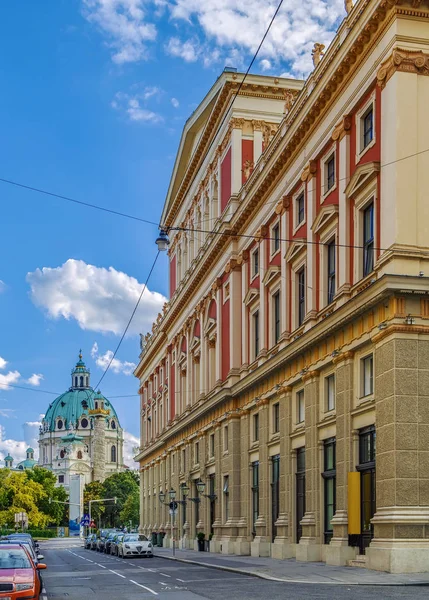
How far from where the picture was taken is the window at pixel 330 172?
3700cm

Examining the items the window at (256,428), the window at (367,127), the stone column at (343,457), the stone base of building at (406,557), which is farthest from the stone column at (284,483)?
the stone base of building at (406,557)

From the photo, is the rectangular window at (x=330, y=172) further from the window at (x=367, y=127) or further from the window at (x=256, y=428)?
the window at (x=256, y=428)

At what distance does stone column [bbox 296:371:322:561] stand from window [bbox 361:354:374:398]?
4637 mm

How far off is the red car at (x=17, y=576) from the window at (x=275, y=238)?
2525cm

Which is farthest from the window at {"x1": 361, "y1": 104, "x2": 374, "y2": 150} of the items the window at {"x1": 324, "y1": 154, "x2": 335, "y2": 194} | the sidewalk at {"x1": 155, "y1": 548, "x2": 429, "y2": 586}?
the sidewalk at {"x1": 155, "y1": 548, "x2": 429, "y2": 586}

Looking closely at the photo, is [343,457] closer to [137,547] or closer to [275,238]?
[275,238]

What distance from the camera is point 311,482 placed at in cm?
3700

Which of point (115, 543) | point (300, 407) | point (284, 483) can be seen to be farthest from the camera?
point (115, 543)

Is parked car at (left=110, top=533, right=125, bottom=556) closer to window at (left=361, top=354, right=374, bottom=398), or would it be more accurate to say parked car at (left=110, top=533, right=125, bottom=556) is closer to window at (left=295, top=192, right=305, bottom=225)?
window at (left=295, top=192, right=305, bottom=225)

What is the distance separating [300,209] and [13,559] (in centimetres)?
2383

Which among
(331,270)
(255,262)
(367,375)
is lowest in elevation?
(367,375)

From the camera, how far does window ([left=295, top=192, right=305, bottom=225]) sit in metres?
41.0

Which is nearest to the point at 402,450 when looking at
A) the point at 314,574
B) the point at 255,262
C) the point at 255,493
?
the point at 314,574

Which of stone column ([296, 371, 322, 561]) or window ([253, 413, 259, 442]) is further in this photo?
window ([253, 413, 259, 442])
